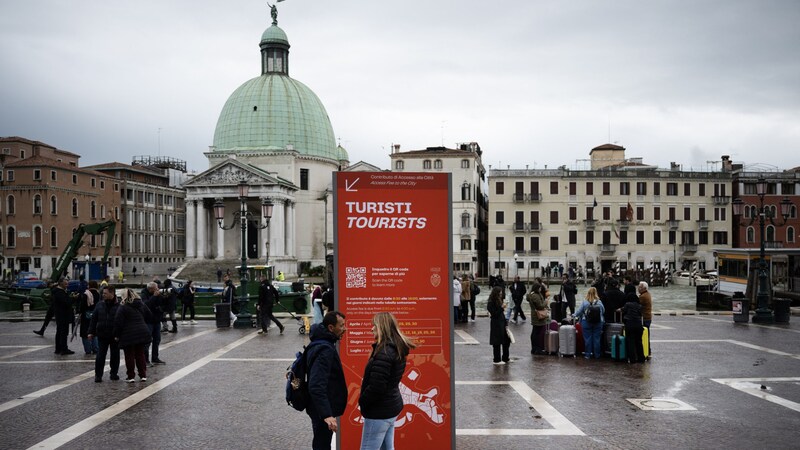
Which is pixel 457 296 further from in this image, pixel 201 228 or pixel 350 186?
Result: pixel 201 228

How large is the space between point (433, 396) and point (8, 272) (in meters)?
65.8

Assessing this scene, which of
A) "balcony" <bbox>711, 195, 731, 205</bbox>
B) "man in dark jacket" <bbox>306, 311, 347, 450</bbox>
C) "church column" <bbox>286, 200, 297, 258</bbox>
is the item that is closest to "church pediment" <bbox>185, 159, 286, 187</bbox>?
"church column" <bbox>286, 200, 297, 258</bbox>

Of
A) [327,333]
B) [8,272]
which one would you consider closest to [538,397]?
[327,333]

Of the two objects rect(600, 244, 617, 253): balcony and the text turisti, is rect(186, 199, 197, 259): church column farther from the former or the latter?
the text turisti

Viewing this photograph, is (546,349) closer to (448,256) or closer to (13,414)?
(448,256)

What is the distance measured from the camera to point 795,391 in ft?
38.7

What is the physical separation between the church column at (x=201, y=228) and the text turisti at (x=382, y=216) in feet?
216

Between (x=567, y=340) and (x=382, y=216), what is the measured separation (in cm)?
979

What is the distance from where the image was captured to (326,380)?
6242mm

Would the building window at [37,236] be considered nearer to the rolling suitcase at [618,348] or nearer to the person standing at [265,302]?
the person standing at [265,302]

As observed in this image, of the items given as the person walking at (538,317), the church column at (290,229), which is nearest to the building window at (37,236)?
the church column at (290,229)

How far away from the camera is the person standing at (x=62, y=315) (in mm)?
16438

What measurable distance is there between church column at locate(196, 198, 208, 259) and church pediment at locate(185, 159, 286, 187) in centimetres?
238

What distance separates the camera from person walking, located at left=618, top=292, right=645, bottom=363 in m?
14.4
